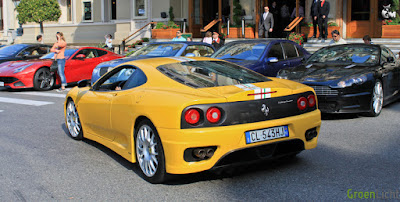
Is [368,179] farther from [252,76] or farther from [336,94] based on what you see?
[336,94]

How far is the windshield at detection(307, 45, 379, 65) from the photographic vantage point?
9.16 meters

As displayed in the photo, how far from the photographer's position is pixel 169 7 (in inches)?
984

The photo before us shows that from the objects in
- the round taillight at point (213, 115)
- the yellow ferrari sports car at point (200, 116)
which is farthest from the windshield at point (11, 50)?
the round taillight at point (213, 115)

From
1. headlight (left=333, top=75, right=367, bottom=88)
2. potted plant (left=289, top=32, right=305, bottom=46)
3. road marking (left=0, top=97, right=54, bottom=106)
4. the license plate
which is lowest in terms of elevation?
road marking (left=0, top=97, right=54, bottom=106)

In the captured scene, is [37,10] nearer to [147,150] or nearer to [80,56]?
[80,56]

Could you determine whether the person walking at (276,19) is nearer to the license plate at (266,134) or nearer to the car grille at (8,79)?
the car grille at (8,79)

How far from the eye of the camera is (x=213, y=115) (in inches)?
168

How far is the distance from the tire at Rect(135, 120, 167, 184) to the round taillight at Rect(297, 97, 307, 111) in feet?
5.10

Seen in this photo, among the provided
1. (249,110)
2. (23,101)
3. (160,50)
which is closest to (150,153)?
(249,110)

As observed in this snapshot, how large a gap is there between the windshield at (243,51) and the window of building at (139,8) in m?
16.3

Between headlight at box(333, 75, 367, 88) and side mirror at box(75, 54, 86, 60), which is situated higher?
side mirror at box(75, 54, 86, 60)

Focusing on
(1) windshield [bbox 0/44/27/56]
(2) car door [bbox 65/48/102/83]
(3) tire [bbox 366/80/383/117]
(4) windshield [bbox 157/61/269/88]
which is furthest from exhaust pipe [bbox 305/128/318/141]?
(1) windshield [bbox 0/44/27/56]

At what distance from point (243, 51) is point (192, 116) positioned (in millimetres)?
6816

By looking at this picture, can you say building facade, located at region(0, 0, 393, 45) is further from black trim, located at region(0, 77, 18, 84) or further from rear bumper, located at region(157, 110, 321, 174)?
rear bumper, located at region(157, 110, 321, 174)
